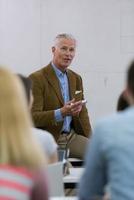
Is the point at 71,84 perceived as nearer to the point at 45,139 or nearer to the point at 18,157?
the point at 45,139

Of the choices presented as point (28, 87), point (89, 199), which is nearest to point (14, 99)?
point (89, 199)

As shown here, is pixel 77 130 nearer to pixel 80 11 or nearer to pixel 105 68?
pixel 105 68

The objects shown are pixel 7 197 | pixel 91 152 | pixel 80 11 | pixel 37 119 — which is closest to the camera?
pixel 7 197

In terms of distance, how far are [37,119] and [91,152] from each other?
9.93 feet

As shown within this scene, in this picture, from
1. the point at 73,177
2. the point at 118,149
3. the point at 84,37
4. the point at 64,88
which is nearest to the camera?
the point at 118,149

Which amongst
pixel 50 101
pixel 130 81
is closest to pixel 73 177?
pixel 50 101

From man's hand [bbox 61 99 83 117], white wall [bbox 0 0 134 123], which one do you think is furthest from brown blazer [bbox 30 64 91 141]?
white wall [bbox 0 0 134 123]

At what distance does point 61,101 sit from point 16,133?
354cm

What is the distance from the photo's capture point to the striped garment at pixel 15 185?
153cm

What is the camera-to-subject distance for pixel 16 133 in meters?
1.53

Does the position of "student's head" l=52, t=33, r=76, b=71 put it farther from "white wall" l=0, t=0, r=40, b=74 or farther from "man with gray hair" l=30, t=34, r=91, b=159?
"white wall" l=0, t=0, r=40, b=74

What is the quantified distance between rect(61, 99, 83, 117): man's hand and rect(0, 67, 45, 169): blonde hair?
2977mm

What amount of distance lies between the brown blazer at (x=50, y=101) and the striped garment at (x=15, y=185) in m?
3.25

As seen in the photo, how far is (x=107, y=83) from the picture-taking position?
6094mm
